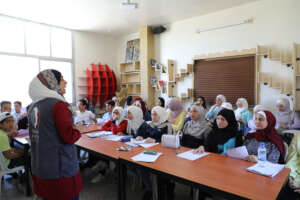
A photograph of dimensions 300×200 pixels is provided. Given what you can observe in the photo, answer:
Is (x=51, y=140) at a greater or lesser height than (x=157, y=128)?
greater

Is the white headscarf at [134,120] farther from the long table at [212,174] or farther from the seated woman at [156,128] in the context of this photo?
the long table at [212,174]

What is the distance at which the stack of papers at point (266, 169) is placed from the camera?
4.98 feet

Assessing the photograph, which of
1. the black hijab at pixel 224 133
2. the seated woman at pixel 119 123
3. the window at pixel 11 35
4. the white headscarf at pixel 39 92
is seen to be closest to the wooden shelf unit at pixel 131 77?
the window at pixel 11 35

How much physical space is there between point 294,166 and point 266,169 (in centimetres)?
59

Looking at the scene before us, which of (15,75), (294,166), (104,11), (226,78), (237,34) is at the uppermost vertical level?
(104,11)

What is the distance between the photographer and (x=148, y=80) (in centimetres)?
623

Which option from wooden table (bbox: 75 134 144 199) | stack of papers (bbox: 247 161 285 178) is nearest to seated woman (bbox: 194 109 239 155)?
stack of papers (bbox: 247 161 285 178)

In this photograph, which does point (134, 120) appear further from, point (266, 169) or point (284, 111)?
point (284, 111)

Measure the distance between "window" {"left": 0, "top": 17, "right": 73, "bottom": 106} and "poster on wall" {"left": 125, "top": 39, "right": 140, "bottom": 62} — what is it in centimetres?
199

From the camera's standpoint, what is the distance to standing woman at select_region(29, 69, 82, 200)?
56.7 inches

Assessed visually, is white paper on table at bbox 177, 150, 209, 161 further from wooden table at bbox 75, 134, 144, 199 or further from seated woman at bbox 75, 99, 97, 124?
seated woman at bbox 75, 99, 97, 124

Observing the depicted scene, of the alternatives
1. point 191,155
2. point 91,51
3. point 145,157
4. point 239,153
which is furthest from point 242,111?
point 91,51

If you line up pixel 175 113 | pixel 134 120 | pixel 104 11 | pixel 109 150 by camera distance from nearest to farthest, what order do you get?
pixel 109 150 < pixel 134 120 < pixel 175 113 < pixel 104 11

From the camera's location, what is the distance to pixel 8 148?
244 centimetres
